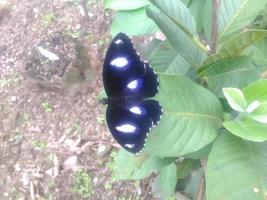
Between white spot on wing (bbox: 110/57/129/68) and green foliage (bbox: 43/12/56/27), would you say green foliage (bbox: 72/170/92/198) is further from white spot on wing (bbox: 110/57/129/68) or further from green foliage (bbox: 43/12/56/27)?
white spot on wing (bbox: 110/57/129/68)

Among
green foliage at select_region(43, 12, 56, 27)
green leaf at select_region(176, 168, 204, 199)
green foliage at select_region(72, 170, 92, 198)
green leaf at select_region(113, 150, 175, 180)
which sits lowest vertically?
green foliage at select_region(72, 170, 92, 198)

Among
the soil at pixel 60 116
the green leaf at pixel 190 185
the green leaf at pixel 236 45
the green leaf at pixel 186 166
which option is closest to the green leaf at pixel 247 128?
the green leaf at pixel 236 45

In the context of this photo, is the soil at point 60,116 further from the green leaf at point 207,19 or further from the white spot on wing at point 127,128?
the white spot on wing at point 127,128

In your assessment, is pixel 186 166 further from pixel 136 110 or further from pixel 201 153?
pixel 136 110

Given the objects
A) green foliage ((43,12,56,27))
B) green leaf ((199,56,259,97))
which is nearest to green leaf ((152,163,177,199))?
green leaf ((199,56,259,97))

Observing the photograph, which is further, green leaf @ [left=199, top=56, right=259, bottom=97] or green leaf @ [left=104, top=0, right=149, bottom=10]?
green leaf @ [left=104, top=0, right=149, bottom=10]

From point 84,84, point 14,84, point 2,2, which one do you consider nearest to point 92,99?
point 84,84

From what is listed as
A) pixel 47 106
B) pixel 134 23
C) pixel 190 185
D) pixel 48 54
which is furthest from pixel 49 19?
pixel 134 23
